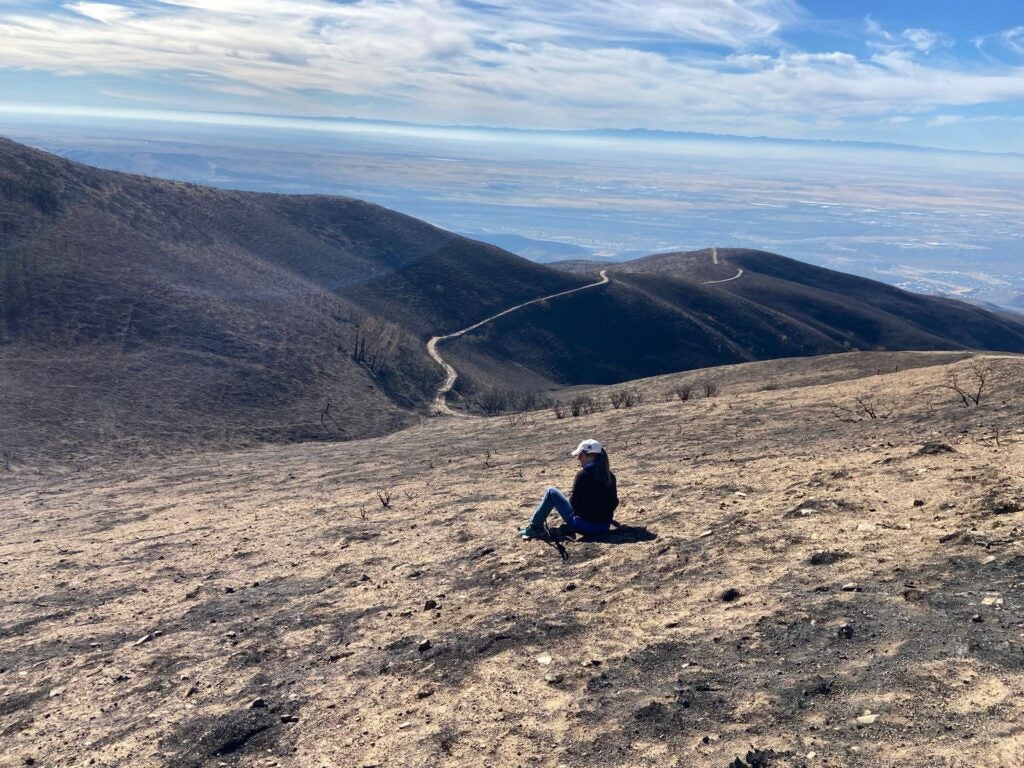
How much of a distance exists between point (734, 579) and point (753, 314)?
55.2 meters

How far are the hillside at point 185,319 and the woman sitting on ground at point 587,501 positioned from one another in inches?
573

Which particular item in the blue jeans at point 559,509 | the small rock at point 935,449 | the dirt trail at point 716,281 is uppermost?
the dirt trail at point 716,281

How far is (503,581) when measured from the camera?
7.56 m

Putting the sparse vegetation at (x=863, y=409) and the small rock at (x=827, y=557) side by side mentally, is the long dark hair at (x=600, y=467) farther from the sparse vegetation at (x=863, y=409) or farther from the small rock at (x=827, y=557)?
the sparse vegetation at (x=863, y=409)

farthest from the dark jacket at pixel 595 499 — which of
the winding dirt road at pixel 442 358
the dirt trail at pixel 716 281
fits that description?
the dirt trail at pixel 716 281

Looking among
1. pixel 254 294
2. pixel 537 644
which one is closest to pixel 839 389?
pixel 537 644

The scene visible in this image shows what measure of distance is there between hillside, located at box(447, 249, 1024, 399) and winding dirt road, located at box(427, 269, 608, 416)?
0.81 meters

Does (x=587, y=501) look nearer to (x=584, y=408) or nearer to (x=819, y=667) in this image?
(x=819, y=667)

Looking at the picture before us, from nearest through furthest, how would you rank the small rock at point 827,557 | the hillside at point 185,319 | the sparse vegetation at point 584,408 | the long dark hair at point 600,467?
the small rock at point 827,557, the long dark hair at point 600,467, the sparse vegetation at point 584,408, the hillside at point 185,319

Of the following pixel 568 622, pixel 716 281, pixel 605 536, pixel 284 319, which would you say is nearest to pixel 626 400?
pixel 605 536

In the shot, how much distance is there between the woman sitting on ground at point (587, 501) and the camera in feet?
27.9

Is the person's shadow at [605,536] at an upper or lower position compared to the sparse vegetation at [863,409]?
lower

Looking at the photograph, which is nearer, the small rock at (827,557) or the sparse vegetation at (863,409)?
the small rock at (827,557)

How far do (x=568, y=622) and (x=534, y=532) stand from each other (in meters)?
2.31
